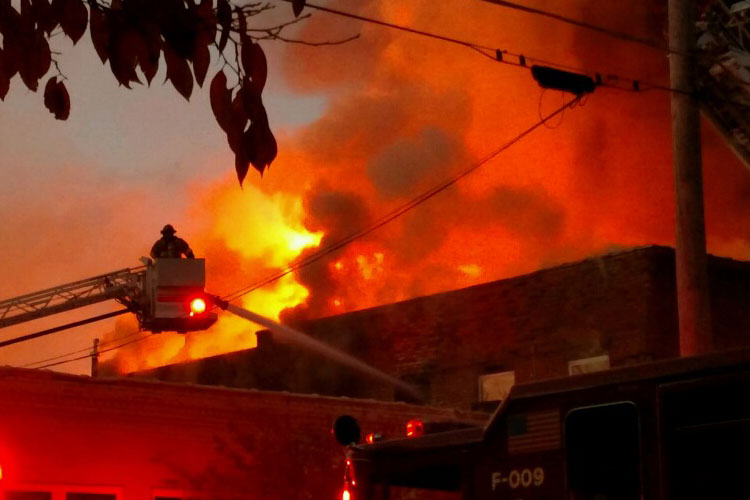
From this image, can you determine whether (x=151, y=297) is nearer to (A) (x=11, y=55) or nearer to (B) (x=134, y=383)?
(B) (x=134, y=383)

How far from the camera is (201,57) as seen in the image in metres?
4.55

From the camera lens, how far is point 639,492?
18.5ft

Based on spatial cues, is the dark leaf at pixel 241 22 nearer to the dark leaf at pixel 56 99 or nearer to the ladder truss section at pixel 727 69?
the dark leaf at pixel 56 99

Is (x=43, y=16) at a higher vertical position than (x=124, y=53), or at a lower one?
higher

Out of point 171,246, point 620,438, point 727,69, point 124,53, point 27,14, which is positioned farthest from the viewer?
point 727,69

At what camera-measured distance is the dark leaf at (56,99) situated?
4.73m

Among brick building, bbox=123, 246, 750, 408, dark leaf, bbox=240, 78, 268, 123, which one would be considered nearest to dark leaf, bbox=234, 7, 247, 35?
dark leaf, bbox=240, 78, 268, 123

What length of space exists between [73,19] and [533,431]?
113 inches

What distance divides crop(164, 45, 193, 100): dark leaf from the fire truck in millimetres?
2384

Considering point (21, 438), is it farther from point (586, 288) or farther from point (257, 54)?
point (586, 288)

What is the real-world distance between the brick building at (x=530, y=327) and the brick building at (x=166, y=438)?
880cm

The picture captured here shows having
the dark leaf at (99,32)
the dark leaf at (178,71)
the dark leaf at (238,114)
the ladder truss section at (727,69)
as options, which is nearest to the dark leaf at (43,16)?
the dark leaf at (99,32)

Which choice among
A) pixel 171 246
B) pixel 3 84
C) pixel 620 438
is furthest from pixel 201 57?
pixel 171 246

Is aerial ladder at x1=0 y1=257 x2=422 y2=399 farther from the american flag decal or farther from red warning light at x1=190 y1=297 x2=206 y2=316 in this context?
the american flag decal
